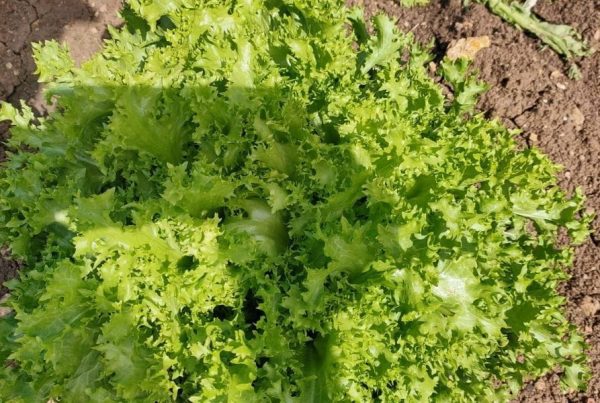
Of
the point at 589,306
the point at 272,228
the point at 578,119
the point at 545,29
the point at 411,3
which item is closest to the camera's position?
the point at 272,228

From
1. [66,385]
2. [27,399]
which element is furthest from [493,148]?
[27,399]

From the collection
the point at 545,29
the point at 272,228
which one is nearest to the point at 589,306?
the point at 545,29

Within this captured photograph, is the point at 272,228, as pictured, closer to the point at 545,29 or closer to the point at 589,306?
the point at 589,306

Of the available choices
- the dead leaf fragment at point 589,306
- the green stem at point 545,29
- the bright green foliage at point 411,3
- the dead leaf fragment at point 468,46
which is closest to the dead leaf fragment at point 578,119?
the green stem at point 545,29

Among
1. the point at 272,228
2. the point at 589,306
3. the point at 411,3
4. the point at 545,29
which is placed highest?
the point at 545,29

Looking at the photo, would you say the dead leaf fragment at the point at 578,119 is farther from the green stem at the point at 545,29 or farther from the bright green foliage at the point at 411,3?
the bright green foliage at the point at 411,3

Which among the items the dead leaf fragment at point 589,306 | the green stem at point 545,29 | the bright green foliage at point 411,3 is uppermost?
the green stem at point 545,29
